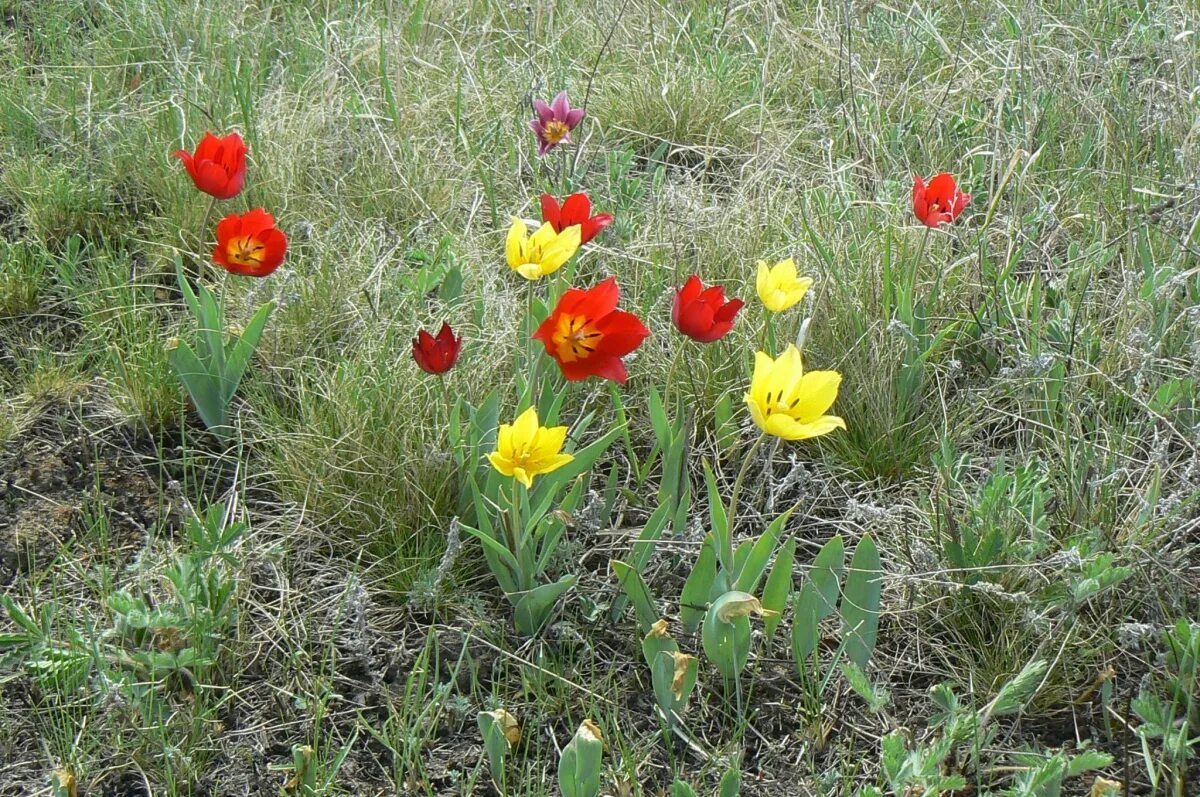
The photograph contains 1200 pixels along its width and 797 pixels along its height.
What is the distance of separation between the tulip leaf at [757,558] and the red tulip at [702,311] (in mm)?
288

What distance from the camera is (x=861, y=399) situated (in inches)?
79.5

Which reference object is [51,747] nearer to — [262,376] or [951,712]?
[262,376]

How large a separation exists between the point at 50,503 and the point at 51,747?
1.78 feet

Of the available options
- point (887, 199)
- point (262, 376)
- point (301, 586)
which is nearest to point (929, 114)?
point (887, 199)

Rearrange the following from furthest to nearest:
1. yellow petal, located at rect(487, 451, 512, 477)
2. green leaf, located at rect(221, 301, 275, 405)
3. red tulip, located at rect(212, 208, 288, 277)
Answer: green leaf, located at rect(221, 301, 275, 405) → red tulip, located at rect(212, 208, 288, 277) → yellow petal, located at rect(487, 451, 512, 477)

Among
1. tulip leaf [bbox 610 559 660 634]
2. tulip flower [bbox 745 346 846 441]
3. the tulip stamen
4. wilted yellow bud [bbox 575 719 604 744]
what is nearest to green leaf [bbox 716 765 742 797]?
wilted yellow bud [bbox 575 719 604 744]

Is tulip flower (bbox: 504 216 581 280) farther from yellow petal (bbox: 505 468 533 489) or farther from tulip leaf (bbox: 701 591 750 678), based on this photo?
tulip leaf (bbox: 701 591 750 678)

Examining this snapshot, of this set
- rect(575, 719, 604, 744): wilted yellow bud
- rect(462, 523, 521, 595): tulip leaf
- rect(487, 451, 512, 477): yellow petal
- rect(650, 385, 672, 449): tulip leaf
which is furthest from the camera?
rect(650, 385, 672, 449): tulip leaf

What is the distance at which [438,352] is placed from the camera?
1.61 m

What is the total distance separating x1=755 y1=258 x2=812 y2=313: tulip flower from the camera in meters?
1.65

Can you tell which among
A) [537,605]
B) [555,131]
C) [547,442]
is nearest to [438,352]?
[547,442]

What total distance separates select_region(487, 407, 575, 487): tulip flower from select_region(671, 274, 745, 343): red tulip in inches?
11.8

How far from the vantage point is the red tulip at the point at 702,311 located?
5.26 ft

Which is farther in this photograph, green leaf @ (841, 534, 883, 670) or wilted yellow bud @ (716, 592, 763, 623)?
green leaf @ (841, 534, 883, 670)
